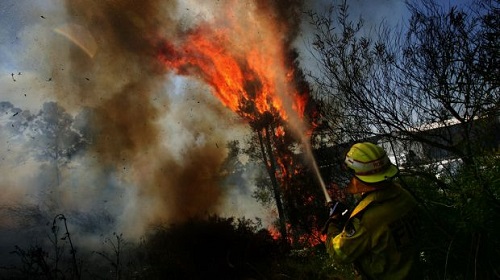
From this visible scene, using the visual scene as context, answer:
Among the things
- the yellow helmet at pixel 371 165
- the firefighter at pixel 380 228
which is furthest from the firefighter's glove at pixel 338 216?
the yellow helmet at pixel 371 165

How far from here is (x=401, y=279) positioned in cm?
247

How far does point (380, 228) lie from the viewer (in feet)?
8.16

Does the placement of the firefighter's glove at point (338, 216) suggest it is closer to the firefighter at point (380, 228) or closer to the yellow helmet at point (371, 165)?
the firefighter at point (380, 228)

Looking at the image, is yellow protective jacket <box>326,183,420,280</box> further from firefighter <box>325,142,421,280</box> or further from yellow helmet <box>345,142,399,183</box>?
yellow helmet <box>345,142,399,183</box>

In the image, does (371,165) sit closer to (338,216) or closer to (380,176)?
(380,176)

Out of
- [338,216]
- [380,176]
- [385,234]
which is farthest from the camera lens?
[338,216]

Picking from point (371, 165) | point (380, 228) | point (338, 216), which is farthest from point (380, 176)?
point (338, 216)

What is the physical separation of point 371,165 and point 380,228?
1.56ft

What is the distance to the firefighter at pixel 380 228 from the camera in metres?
2.48

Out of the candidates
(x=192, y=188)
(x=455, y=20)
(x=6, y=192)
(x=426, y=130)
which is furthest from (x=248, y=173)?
(x=455, y=20)

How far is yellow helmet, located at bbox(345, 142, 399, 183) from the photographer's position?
2.60 m

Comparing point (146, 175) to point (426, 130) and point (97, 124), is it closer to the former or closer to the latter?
point (97, 124)

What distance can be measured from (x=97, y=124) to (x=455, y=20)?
18.5 m

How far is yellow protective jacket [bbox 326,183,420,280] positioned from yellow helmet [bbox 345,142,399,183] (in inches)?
4.2
